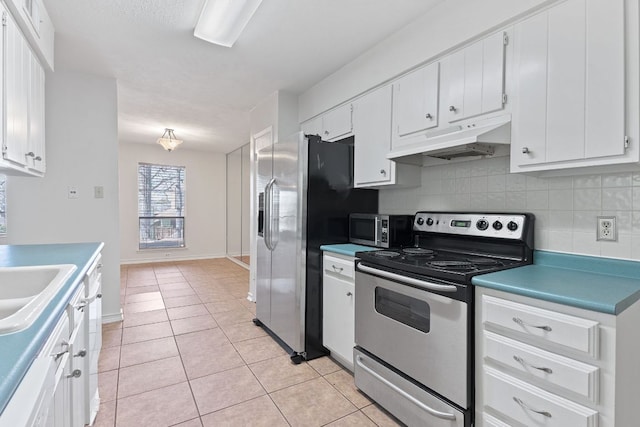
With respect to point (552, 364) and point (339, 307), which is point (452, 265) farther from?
point (339, 307)

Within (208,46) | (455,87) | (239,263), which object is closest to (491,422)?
(455,87)

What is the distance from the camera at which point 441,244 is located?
2.29 meters

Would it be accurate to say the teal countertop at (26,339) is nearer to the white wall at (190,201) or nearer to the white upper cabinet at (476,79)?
the white upper cabinet at (476,79)

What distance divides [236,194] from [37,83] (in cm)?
503

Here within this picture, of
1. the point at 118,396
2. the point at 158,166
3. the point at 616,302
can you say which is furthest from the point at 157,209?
the point at 616,302

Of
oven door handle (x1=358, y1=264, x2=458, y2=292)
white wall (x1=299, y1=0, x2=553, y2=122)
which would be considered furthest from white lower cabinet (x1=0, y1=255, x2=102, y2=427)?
white wall (x1=299, y1=0, x2=553, y2=122)

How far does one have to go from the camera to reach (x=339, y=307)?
2.39 m

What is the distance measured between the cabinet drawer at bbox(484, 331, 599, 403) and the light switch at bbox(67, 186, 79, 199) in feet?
11.7

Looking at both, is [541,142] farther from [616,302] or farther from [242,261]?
[242,261]

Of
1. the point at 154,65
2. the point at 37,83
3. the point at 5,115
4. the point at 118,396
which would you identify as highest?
the point at 154,65

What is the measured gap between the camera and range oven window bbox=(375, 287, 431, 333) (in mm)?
1688

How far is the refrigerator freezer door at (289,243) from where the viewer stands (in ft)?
8.33

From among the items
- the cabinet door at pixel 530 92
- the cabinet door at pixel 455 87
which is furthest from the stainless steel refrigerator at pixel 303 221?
the cabinet door at pixel 530 92

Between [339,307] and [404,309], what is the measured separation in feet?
2.23
